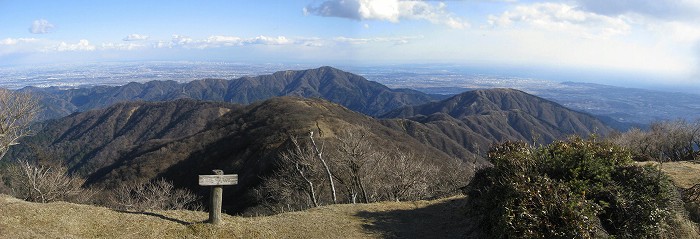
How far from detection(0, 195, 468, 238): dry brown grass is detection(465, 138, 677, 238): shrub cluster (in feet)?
11.0

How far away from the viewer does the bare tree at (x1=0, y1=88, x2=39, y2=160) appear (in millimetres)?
30312

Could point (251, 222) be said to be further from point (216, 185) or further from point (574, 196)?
point (574, 196)

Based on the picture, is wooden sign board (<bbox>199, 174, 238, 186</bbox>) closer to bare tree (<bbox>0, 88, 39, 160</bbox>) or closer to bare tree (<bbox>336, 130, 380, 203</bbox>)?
bare tree (<bbox>336, 130, 380, 203</bbox>)

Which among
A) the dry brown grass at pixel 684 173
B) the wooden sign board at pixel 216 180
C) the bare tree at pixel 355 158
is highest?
the wooden sign board at pixel 216 180

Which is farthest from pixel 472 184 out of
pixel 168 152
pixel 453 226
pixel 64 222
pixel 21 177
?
pixel 168 152

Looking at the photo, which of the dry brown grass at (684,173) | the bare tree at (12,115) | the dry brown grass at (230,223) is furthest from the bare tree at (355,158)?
the bare tree at (12,115)

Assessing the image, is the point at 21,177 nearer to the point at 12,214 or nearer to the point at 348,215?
the point at 12,214

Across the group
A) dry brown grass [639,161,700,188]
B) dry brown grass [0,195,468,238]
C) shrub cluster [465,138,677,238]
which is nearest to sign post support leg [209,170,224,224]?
dry brown grass [0,195,468,238]

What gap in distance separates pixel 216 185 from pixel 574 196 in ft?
40.6

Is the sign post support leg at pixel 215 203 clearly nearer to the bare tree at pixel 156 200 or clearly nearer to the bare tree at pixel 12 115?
the bare tree at pixel 156 200

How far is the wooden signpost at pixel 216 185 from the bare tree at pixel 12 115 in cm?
2311

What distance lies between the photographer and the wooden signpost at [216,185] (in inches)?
593

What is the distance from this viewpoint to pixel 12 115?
103 feet

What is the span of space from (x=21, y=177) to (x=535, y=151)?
43.4m
